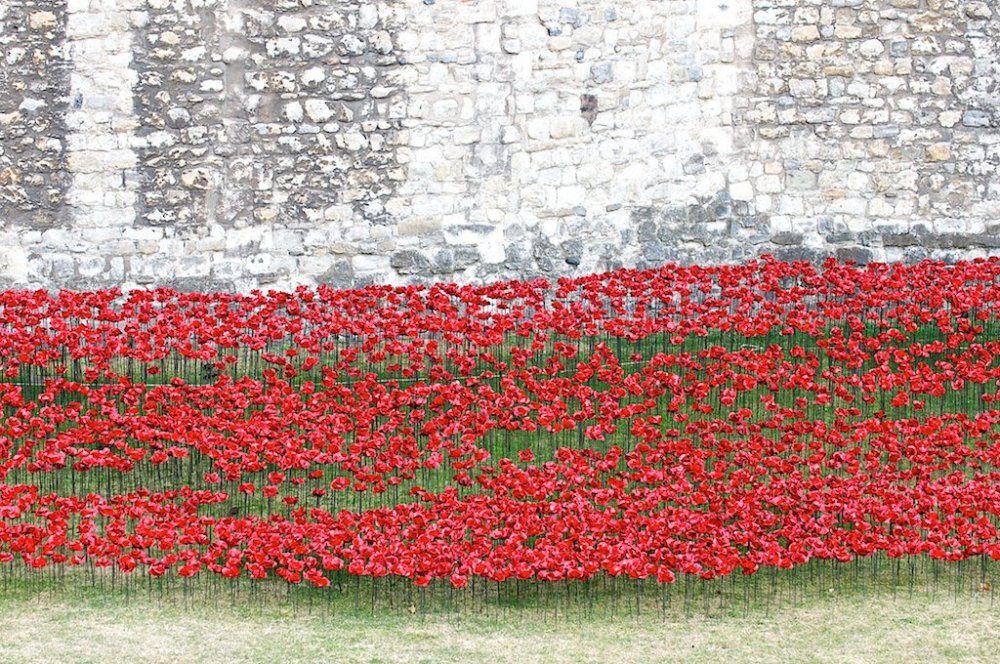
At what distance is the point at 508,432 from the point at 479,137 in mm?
3353

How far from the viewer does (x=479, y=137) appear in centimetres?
1114

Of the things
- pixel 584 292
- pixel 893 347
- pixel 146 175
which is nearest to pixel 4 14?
pixel 146 175

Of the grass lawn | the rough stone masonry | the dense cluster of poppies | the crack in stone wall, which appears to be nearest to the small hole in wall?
the rough stone masonry

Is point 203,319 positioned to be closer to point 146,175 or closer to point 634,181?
point 146,175

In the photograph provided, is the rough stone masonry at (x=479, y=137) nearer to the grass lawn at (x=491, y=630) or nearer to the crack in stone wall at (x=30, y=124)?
the crack in stone wall at (x=30, y=124)

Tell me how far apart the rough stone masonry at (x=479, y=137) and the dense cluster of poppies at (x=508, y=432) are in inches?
28.2

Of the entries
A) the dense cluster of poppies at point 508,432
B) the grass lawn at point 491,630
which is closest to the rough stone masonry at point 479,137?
the dense cluster of poppies at point 508,432

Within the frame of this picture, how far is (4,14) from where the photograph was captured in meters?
10.4

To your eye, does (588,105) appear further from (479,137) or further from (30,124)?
(30,124)

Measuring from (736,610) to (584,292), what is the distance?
4376mm

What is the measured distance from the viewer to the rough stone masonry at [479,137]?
10.6 metres

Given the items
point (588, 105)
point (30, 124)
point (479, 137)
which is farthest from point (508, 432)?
point (30, 124)

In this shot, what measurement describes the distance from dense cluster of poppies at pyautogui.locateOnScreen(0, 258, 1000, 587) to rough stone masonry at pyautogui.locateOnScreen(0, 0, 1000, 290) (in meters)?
0.72

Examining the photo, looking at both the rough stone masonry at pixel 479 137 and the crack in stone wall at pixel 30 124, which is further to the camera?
A: the rough stone masonry at pixel 479 137
